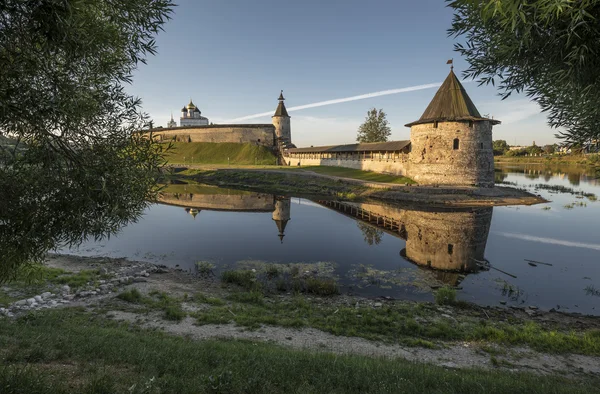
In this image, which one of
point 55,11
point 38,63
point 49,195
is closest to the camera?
point 55,11

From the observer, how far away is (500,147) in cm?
13262

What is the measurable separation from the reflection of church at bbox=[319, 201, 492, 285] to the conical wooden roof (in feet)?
35.1

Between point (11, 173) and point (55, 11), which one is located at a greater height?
point (55, 11)

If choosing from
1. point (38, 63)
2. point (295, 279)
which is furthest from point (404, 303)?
point (38, 63)

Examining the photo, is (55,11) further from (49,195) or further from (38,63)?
(49,195)

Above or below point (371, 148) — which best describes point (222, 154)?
above

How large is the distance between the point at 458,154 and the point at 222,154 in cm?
5096

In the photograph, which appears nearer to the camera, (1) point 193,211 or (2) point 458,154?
(1) point 193,211

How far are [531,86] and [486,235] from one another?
15.8m

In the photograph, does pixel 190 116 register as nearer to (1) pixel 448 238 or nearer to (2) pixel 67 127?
(1) pixel 448 238

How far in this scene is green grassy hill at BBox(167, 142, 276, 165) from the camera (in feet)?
219

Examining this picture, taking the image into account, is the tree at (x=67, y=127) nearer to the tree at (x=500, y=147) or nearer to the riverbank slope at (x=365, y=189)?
the riverbank slope at (x=365, y=189)

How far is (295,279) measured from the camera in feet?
41.2

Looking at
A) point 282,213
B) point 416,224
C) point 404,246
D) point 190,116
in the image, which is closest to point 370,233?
point 404,246
